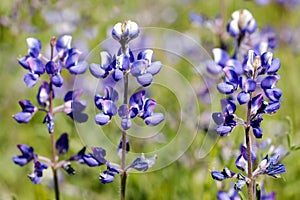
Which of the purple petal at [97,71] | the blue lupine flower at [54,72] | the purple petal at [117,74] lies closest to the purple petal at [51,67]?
the blue lupine flower at [54,72]

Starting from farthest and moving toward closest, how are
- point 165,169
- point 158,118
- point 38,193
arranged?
point 165,169 → point 38,193 → point 158,118

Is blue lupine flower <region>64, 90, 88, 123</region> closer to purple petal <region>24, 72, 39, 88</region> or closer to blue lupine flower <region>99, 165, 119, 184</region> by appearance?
purple petal <region>24, 72, 39, 88</region>

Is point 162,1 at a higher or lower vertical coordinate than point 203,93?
higher

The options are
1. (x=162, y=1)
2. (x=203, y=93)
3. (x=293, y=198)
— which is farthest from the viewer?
(x=162, y=1)

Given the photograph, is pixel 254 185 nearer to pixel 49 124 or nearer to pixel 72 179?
pixel 49 124

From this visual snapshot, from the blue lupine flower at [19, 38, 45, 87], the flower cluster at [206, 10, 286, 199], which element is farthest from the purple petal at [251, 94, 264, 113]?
the blue lupine flower at [19, 38, 45, 87]

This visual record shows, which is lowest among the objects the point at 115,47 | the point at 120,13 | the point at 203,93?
the point at 203,93

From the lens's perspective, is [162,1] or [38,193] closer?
[38,193]

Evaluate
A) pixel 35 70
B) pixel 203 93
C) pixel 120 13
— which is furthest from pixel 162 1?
pixel 35 70
